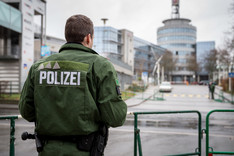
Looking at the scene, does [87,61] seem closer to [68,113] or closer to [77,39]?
[77,39]

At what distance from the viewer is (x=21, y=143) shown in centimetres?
443

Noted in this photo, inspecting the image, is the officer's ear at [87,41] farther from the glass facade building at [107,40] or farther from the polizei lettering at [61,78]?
the glass facade building at [107,40]

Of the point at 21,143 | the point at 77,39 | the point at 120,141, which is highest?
the point at 77,39

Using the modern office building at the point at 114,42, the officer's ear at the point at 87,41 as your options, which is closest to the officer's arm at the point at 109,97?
the officer's ear at the point at 87,41

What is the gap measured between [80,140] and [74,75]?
21.6 inches

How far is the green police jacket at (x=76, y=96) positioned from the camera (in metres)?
1.98

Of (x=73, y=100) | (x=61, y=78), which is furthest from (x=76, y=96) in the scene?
(x=61, y=78)

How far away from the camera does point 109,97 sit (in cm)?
199

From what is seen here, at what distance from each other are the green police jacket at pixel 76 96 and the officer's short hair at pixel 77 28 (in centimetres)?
18

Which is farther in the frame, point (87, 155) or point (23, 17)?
point (23, 17)

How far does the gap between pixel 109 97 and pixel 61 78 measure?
0.44 meters

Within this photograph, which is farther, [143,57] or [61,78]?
[143,57]

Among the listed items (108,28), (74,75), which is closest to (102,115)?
(74,75)

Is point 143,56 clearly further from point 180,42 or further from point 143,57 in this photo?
point 180,42
